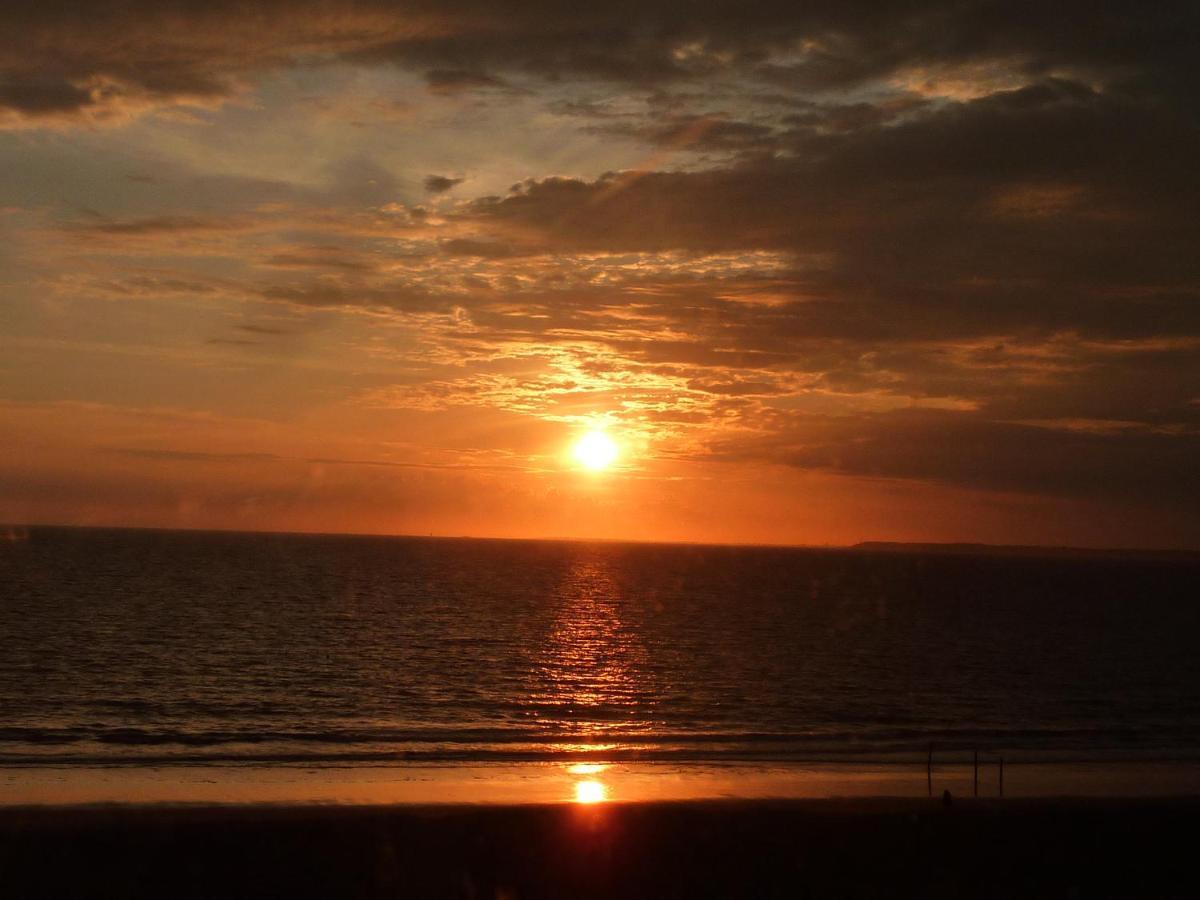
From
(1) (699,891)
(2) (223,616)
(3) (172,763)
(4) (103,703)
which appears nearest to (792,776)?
(1) (699,891)

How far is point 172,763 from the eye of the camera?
32.0 m

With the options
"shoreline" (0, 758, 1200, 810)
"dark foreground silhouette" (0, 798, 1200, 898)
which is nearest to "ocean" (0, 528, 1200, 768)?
"shoreline" (0, 758, 1200, 810)

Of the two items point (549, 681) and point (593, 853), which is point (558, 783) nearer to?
point (593, 853)

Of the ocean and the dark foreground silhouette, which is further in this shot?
the ocean

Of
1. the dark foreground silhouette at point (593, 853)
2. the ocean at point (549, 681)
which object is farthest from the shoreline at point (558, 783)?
the dark foreground silhouette at point (593, 853)

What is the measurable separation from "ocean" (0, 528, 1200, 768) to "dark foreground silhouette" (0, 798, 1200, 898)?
10.0 metres

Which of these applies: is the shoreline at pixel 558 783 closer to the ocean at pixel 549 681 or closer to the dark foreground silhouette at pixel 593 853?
the ocean at pixel 549 681

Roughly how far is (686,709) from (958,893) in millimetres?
26011

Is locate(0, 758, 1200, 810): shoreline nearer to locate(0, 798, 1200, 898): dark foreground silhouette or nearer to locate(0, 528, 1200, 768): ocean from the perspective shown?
locate(0, 528, 1200, 768): ocean

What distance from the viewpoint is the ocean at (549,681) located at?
36719 millimetres

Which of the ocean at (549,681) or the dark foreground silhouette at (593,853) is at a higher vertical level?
the ocean at (549,681)

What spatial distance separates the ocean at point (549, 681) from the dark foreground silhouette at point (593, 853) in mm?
10041

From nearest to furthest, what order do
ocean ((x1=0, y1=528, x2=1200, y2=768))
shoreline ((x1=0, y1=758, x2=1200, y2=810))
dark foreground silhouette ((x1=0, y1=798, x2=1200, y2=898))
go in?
dark foreground silhouette ((x1=0, y1=798, x2=1200, y2=898)) < shoreline ((x1=0, y1=758, x2=1200, y2=810)) < ocean ((x1=0, y1=528, x2=1200, y2=768))

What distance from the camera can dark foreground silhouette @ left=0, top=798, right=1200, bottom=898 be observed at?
19.6m
